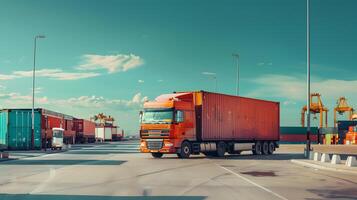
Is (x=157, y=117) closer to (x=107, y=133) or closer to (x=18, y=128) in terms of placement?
(x=18, y=128)

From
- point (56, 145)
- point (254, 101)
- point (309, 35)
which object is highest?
point (309, 35)

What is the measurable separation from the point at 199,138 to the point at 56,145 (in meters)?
21.1

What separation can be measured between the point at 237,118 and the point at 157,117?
766cm

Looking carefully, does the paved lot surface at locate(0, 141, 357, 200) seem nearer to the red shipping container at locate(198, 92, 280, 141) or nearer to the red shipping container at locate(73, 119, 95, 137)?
the red shipping container at locate(198, 92, 280, 141)

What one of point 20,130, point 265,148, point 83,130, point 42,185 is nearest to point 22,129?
point 20,130

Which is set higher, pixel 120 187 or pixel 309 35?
pixel 309 35

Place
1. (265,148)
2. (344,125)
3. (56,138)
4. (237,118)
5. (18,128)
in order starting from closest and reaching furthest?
(237,118), (265,148), (18,128), (56,138), (344,125)

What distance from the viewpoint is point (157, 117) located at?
30109mm

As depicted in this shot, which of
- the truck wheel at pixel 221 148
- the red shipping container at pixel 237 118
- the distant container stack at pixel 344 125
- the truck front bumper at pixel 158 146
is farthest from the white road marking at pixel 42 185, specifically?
the distant container stack at pixel 344 125

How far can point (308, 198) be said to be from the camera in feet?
41.8

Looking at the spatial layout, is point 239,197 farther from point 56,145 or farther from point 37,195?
point 56,145

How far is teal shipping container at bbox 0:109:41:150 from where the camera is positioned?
44.8 meters

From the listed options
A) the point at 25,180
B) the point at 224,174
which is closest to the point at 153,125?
the point at 224,174

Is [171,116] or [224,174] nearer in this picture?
[224,174]
